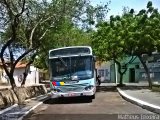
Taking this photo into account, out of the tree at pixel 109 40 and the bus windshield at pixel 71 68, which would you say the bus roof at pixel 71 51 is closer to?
the bus windshield at pixel 71 68

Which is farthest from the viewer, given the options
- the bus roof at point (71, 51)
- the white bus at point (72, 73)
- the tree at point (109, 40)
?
the tree at point (109, 40)

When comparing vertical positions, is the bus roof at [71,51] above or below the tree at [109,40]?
Answer: below

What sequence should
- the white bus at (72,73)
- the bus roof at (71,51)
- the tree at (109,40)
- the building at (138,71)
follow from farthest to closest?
the building at (138,71)
the tree at (109,40)
the bus roof at (71,51)
the white bus at (72,73)

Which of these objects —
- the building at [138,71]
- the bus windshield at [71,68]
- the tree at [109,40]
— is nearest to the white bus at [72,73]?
the bus windshield at [71,68]

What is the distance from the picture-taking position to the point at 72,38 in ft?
143

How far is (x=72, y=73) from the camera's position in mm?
22922

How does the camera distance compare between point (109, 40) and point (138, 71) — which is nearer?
point (109, 40)

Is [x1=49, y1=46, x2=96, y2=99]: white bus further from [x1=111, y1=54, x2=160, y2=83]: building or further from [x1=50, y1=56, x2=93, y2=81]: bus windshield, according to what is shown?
[x1=111, y1=54, x2=160, y2=83]: building

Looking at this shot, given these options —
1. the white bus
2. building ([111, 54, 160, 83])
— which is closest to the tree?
building ([111, 54, 160, 83])

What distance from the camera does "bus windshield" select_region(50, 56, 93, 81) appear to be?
22922mm

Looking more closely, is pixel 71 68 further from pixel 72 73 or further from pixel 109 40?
pixel 109 40

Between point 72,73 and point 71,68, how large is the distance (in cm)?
29

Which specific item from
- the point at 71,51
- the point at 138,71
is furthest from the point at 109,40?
the point at 138,71

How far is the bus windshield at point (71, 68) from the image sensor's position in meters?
22.9
